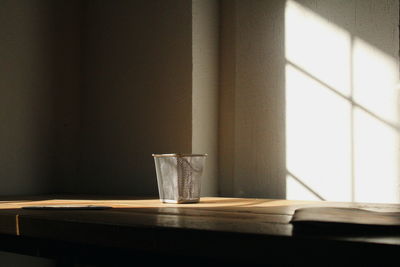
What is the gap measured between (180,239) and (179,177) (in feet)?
2.28

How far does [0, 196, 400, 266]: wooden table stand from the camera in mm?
735

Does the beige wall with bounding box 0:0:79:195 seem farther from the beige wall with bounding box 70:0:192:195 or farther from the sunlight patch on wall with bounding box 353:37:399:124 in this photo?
the sunlight patch on wall with bounding box 353:37:399:124

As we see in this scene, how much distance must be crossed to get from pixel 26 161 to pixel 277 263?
5.92 feet

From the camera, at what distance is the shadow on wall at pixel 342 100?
1906mm

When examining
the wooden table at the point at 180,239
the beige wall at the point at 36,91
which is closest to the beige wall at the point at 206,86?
the beige wall at the point at 36,91

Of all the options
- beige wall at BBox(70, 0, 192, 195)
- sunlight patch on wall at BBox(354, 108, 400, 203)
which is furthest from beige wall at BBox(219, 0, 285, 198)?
sunlight patch on wall at BBox(354, 108, 400, 203)

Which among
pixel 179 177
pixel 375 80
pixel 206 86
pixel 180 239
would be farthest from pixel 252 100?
pixel 180 239

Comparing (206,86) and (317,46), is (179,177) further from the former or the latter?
(317,46)

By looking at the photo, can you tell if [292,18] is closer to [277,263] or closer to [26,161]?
[26,161]

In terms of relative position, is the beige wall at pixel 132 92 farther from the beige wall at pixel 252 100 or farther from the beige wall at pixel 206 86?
the beige wall at pixel 252 100

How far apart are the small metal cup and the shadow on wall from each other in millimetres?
637

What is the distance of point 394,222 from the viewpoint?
832mm

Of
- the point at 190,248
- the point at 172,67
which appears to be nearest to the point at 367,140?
the point at 172,67

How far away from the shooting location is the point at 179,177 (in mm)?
1572
